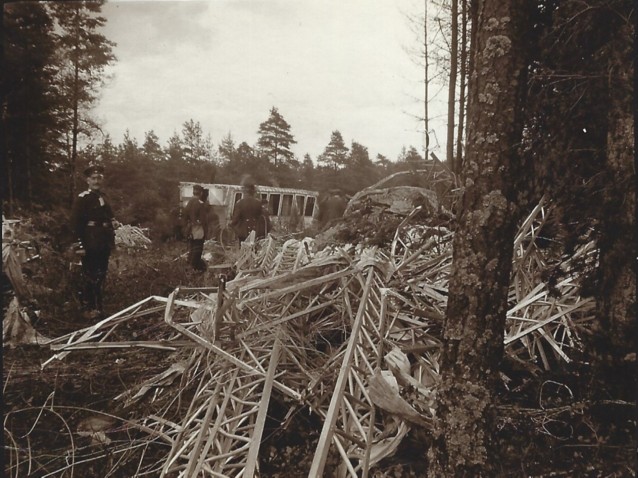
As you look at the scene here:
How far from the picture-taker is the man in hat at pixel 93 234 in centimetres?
443

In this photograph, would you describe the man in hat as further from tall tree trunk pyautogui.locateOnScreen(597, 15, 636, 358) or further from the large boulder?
tall tree trunk pyautogui.locateOnScreen(597, 15, 636, 358)

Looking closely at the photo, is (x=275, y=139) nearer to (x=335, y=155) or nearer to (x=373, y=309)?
(x=335, y=155)

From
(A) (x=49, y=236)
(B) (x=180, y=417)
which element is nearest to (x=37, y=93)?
(A) (x=49, y=236)

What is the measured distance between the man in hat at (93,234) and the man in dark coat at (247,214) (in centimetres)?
234

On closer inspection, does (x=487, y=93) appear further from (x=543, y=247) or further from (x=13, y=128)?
(x=13, y=128)

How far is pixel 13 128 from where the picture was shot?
354cm

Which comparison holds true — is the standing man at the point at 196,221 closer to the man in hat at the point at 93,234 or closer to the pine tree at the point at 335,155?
the man in hat at the point at 93,234

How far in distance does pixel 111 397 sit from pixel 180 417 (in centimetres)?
72

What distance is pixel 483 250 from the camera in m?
1.60

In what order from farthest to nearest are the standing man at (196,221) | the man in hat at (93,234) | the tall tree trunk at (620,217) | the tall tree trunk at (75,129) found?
the standing man at (196,221)
the man in hat at (93,234)
the tall tree trunk at (75,129)
the tall tree trunk at (620,217)

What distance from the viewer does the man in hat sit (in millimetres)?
4434

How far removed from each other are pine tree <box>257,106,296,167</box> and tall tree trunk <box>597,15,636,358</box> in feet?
11.4

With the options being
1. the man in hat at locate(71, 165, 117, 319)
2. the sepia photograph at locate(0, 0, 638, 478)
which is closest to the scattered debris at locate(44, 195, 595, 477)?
the sepia photograph at locate(0, 0, 638, 478)

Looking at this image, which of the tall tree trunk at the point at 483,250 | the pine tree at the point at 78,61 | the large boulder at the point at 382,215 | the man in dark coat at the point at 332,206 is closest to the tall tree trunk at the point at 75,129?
the pine tree at the point at 78,61
